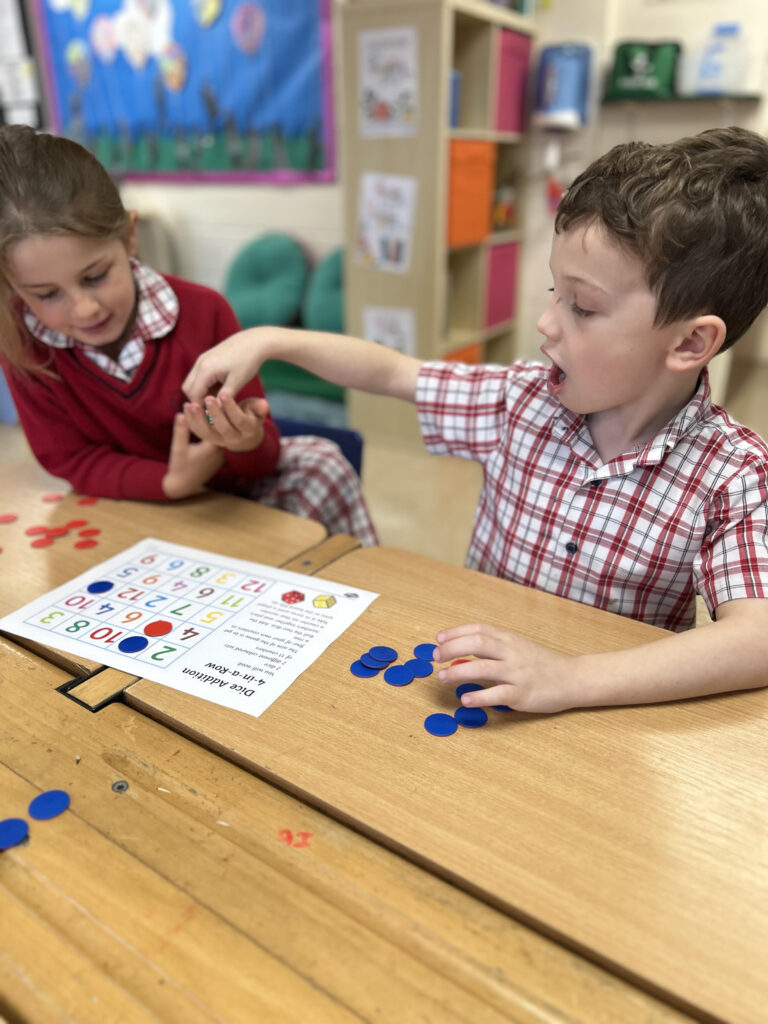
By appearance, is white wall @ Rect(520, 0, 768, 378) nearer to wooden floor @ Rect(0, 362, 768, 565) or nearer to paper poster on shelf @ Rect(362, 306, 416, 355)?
wooden floor @ Rect(0, 362, 768, 565)

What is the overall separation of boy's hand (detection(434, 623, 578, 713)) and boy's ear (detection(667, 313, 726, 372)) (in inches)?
12.8

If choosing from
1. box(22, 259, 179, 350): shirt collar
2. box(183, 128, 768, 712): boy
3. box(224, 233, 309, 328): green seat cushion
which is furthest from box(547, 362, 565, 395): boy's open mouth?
box(224, 233, 309, 328): green seat cushion

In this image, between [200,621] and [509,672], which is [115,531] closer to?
[200,621]

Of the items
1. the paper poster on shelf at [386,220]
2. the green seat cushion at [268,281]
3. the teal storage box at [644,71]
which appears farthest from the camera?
the green seat cushion at [268,281]

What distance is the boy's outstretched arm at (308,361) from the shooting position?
98cm

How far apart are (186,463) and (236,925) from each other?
71 cm

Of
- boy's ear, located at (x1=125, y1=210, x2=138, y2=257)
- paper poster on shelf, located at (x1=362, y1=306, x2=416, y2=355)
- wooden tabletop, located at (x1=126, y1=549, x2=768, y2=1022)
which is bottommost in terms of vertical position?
paper poster on shelf, located at (x1=362, y1=306, x2=416, y2=355)

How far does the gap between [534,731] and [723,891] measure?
0.60ft

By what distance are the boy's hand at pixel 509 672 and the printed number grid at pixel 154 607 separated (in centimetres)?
27

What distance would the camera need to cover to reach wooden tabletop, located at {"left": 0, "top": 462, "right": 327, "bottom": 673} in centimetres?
92

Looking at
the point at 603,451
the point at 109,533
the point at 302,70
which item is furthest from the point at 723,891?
the point at 302,70

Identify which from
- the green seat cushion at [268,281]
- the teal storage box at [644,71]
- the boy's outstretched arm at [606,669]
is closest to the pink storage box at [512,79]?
the teal storage box at [644,71]

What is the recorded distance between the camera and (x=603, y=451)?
3.00 ft

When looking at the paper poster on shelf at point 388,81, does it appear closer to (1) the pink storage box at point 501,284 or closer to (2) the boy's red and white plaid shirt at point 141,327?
(1) the pink storage box at point 501,284
